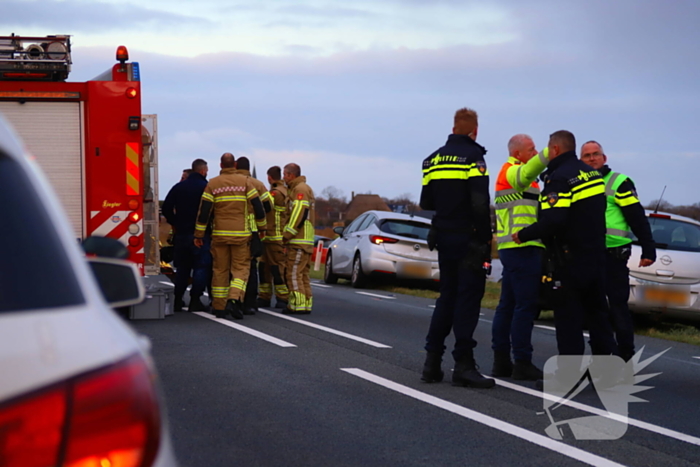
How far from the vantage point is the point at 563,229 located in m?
6.94

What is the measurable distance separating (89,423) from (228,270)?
33.1ft

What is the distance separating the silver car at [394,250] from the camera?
55.5 ft

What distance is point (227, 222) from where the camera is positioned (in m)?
11.6

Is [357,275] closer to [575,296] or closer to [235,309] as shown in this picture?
[235,309]

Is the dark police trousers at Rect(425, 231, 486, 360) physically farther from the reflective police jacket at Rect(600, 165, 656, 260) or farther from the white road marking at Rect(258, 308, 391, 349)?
the white road marking at Rect(258, 308, 391, 349)

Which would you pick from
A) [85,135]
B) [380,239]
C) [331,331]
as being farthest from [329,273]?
[85,135]

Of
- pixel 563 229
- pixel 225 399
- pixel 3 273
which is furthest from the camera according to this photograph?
pixel 563 229

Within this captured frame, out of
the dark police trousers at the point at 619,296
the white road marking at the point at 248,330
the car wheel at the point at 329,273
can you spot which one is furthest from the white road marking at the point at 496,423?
the car wheel at the point at 329,273

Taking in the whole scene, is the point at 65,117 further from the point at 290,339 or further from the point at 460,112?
the point at 460,112

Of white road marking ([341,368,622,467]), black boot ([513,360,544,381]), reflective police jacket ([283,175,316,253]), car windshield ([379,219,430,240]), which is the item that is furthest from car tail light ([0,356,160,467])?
car windshield ([379,219,430,240])

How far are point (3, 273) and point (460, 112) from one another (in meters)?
5.55

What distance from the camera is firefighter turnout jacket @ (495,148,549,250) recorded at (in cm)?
723

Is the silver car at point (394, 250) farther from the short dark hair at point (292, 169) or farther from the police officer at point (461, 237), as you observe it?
the police officer at point (461, 237)

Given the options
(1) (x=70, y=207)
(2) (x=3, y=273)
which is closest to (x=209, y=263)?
(1) (x=70, y=207)
